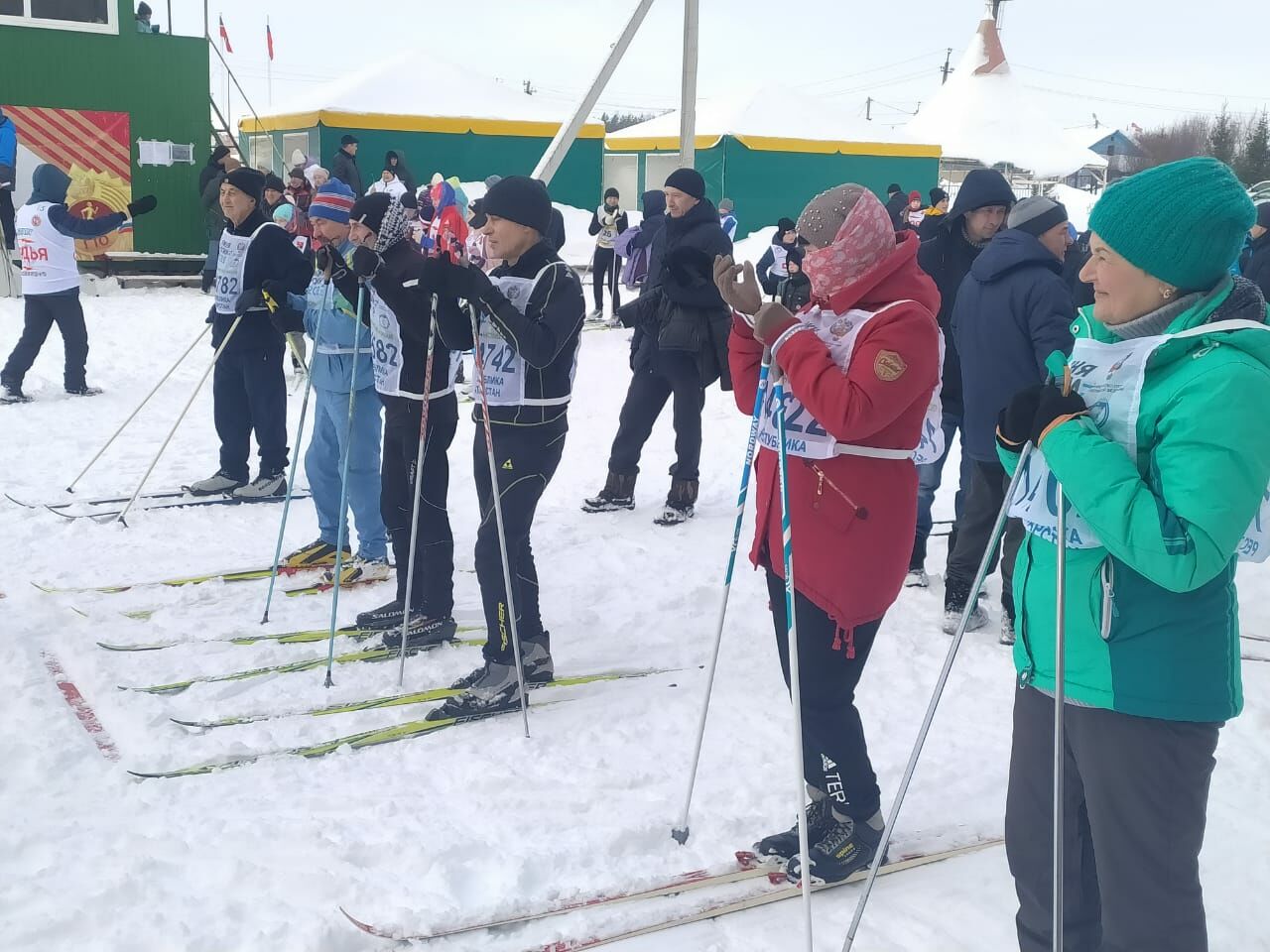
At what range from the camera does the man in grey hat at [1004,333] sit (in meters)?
4.25

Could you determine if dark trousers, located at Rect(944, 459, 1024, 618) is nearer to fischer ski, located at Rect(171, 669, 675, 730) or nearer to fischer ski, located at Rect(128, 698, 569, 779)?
fischer ski, located at Rect(171, 669, 675, 730)

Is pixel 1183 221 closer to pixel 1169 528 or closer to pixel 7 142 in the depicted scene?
pixel 1169 528

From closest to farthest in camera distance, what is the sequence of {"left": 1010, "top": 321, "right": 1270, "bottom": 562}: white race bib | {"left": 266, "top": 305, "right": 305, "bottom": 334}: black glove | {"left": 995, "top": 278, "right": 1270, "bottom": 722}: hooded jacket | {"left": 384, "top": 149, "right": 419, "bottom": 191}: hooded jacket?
{"left": 995, "top": 278, "right": 1270, "bottom": 722}: hooded jacket
{"left": 1010, "top": 321, "right": 1270, "bottom": 562}: white race bib
{"left": 266, "top": 305, "right": 305, "bottom": 334}: black glove
{"left": 384, "top": 149, "right": 419, "bottom": 191}: hooded jacket

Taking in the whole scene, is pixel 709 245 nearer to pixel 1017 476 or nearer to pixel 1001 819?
pixel 1001 819

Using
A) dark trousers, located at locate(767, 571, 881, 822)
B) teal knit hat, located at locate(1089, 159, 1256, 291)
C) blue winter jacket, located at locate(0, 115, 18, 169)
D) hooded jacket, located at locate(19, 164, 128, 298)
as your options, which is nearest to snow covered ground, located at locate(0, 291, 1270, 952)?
dark trousers, located at locate(767, 571, 881, 822)

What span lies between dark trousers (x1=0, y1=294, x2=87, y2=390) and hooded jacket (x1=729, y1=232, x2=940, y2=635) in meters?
7.82

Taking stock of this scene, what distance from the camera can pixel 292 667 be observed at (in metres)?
4.20

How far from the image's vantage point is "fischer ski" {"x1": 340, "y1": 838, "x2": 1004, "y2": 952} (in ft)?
8.65

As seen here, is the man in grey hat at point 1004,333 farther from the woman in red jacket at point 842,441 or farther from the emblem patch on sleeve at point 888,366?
the emblem patch on sleeve at point 888,366

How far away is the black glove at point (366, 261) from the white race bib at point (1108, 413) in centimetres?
278

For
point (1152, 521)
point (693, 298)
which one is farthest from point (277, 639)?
point (1152, 521)

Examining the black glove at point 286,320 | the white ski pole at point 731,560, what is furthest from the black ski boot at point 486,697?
the black glove at point 286,320

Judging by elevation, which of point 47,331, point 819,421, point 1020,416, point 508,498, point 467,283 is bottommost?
point 508,498

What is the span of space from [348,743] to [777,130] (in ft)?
61.8
